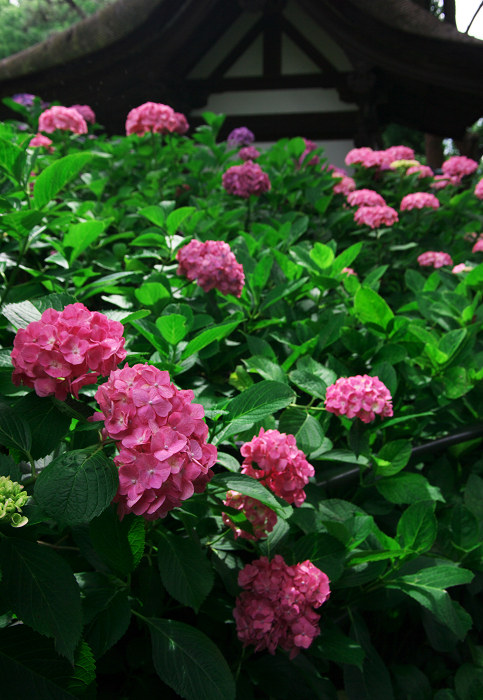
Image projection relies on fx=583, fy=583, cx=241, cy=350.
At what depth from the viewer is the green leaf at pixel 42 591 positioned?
66cm

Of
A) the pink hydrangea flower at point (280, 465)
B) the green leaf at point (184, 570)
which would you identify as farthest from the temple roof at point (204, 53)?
the green leaf at point (184, 570)

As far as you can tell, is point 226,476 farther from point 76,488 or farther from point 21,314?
point 21,314

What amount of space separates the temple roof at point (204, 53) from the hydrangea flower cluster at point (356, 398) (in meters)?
5.05

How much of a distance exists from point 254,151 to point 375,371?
2.08 m

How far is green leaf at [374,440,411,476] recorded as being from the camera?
1.27 m

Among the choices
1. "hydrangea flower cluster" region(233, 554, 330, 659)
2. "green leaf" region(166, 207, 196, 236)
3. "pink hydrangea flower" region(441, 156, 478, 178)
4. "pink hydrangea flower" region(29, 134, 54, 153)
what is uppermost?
"pink hydrangea flower" region(441, 156, 478, 178)

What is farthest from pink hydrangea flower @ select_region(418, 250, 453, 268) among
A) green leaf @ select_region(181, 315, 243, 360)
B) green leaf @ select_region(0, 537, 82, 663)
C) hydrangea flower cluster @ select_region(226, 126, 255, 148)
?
green leaf @ select_region(0, 537, 82, 663)

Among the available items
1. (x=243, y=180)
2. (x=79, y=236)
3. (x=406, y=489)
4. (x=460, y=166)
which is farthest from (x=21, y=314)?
(x=460, y=166)

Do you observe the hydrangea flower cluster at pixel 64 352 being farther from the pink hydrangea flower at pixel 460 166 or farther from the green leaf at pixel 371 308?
the pink hydrangea flower at pixel 460 166

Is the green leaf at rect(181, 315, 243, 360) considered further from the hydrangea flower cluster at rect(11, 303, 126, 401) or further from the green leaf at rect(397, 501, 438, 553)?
the green leaf at rect(397, 501, 438, 553)

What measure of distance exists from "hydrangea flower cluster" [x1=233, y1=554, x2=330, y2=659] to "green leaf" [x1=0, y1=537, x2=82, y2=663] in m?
0.41

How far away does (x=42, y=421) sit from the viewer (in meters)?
0.80

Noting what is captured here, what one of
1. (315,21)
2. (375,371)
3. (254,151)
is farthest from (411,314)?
(315,21)

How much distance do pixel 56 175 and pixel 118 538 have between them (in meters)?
0.80
